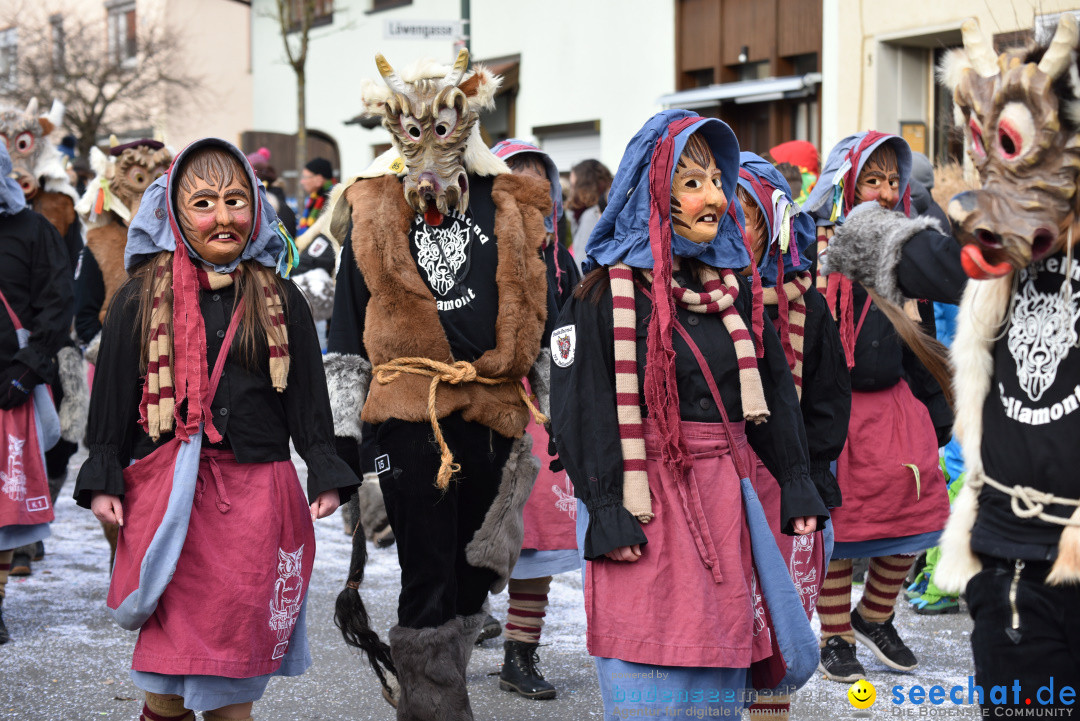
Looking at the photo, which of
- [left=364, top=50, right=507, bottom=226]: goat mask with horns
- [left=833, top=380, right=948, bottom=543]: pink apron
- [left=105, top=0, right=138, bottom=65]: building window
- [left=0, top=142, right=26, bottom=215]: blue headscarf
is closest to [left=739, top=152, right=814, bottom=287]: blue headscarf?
[left=833, top=380, right=948, bottom=543]: pink apron

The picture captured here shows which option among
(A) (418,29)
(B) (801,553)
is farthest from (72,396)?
(A) (418,29)

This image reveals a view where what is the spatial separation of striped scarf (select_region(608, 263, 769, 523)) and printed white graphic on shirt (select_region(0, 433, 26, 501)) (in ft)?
11.2

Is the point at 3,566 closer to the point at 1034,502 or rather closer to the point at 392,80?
the point at 392,80

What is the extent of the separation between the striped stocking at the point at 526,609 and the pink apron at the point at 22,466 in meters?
2.27

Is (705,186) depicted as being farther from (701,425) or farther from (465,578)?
(465,578)

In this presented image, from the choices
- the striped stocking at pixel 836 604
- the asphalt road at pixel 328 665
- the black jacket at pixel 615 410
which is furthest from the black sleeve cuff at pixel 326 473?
the striped stocking at pixel 836 604

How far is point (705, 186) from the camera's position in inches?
143

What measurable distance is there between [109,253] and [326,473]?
11.1ft

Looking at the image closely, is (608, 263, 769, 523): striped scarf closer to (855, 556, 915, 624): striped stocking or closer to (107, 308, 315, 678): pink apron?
(107, 308, 315, 678): pink apron

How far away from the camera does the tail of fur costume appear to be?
468cm

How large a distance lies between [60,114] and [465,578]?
5078 millimetres

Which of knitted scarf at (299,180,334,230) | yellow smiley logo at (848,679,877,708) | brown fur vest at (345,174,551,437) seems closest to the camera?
brown fur vest at (345,174,551,437)

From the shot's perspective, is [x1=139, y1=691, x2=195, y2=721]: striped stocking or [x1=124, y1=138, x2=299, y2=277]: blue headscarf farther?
[x1=124, y1=138, x2=299, y2=277]: blue headscarf

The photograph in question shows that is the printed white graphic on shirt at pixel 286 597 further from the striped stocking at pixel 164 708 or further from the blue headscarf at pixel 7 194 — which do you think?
the blue headscarf at pixel 7 194
